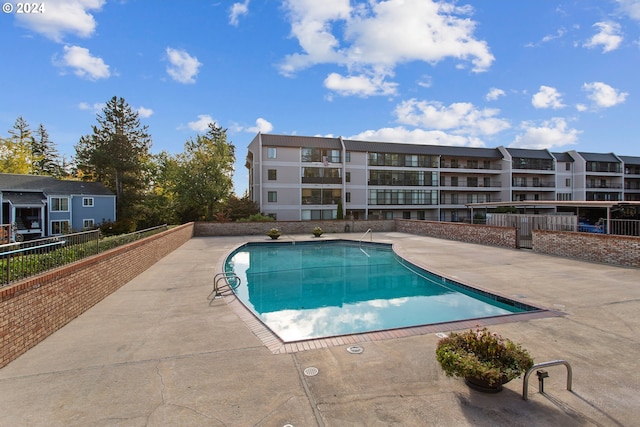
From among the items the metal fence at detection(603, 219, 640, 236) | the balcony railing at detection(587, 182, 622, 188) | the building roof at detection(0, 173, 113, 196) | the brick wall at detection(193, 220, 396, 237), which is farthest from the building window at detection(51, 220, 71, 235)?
the balcony railing at detection(587, 182, 622, 188)

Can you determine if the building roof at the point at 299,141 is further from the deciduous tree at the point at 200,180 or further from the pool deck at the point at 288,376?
the pool deck at the point at 288,376

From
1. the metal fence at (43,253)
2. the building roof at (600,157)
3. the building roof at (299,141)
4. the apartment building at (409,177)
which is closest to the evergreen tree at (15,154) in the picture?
the apartment building at (409,177)

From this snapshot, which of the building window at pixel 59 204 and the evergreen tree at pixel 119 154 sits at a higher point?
the evergreen tree at pixel 119 154

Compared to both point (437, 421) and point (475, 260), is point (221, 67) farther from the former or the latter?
point (437, 421)

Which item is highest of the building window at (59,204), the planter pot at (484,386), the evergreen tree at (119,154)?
the evergreen tree at (119,154)

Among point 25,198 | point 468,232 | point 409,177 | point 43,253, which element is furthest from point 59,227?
point 409,177

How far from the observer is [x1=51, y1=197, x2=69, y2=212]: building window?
1226 inches

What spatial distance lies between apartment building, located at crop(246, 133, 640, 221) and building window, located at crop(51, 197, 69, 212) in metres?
18.9

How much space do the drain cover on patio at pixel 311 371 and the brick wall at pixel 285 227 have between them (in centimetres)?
2338

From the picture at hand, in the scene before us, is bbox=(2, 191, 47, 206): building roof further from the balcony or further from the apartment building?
the balcony

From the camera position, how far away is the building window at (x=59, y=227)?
31156mm

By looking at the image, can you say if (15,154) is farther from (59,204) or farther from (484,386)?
(484,386)

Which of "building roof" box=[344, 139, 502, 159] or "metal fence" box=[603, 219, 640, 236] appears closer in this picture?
"metal fence" box=[603, 219, 640, 236]

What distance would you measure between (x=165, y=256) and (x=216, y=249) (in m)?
3.15
